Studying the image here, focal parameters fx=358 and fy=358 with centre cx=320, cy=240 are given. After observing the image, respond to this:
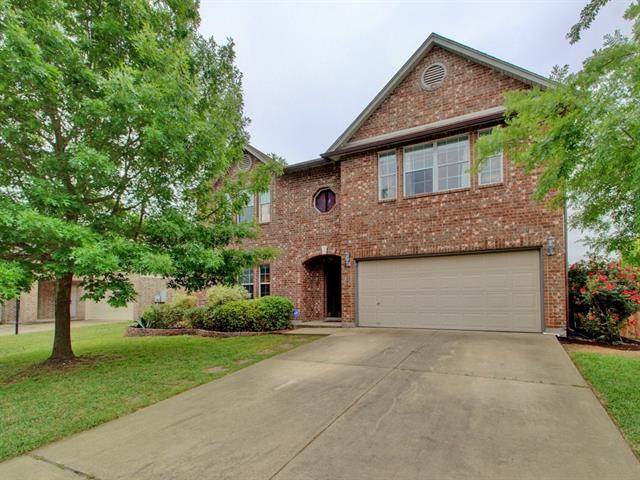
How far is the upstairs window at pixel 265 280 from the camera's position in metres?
14.6

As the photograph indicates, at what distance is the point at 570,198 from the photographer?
596 centimetres

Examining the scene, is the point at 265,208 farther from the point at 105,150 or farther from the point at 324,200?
the point at 105,150

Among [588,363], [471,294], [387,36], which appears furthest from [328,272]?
[387,36]

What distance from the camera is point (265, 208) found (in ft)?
48.9

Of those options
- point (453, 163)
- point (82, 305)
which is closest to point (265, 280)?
point (453, 163)

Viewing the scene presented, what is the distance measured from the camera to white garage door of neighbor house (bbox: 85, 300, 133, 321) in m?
21.3

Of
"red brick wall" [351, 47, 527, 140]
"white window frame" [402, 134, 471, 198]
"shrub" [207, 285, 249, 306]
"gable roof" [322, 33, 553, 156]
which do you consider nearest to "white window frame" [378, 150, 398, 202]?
"white window frame" [402, 134, 471, 198]

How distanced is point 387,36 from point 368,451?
2225cm

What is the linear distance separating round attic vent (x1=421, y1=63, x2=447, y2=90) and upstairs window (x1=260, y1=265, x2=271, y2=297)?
348 inches

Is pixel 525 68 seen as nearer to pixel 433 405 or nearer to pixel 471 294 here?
pixel 471 294

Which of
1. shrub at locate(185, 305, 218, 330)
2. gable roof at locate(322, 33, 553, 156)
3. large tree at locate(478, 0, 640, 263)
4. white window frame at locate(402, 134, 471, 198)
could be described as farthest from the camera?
shrub at locate(185, 305, 218, 330)

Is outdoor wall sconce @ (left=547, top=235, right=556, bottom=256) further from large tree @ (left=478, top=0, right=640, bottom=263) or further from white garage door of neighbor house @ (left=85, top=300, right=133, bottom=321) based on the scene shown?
white garage door of neighbor house @ (left=85, top=300, right=133, bottom=321)

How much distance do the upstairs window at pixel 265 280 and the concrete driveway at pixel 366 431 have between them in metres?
8.30

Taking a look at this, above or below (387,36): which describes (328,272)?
below
